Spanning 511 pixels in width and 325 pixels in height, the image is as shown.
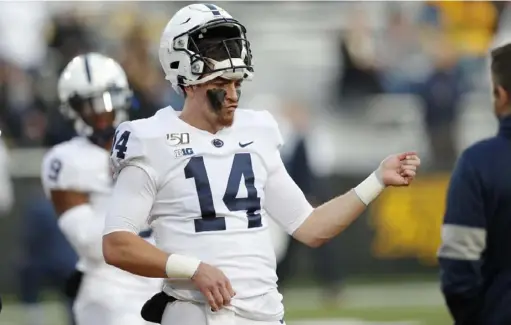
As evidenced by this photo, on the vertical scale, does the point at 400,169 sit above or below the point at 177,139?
below

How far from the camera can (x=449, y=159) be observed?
14.0 m

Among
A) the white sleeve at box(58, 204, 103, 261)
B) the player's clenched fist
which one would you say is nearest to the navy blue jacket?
the player's clenched fist

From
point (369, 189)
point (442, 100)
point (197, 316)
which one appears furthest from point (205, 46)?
point (442, 100)

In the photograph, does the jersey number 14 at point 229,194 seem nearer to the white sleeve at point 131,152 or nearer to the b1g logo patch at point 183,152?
the b1g logo patch at point 183,152

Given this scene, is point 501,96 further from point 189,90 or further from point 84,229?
point 84,229

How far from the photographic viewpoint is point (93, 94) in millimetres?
6777

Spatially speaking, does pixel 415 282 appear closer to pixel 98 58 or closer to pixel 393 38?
pixel 393 38

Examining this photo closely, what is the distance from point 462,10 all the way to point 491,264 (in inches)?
414

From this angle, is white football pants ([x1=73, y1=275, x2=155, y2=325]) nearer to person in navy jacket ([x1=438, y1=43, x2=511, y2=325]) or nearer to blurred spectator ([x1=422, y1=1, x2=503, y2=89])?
person in navy jacket ([x1=438, y1=43, x2=511, y2=325])

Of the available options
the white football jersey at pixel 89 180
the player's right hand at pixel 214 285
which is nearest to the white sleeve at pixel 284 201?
the player's right hand at pixel 214 285

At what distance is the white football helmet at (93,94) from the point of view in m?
6.70

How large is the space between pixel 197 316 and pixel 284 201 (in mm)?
606

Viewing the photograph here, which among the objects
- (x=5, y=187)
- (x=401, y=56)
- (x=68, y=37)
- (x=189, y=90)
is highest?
(x=189, y=90)

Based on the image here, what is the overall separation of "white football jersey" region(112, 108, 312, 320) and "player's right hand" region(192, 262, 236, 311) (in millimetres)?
121
